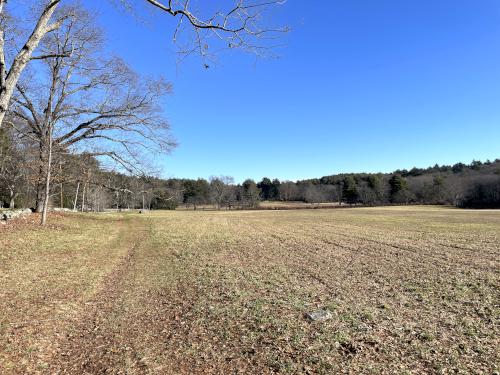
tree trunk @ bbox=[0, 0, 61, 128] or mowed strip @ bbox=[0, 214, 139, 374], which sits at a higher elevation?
tree trunk @ bbox=[0, 0, 61, 128]

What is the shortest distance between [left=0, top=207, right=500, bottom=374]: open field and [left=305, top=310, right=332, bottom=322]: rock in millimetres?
144

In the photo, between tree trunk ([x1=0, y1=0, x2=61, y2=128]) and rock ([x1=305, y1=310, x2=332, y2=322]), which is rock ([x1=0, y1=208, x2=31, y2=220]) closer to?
tree trunk ([x1=0, y1=0, x2=61, y2=128])

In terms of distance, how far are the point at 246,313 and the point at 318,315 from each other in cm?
128

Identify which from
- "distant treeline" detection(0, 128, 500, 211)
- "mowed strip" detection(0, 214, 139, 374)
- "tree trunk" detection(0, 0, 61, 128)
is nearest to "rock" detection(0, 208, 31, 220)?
"mowed strip" detection(0, 214, 139, 374)

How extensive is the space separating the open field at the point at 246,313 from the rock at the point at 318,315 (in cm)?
14

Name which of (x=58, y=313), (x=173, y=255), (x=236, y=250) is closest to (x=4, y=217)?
(x=173, y=255)

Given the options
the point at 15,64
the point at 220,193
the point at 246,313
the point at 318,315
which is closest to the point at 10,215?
the point at 246,313

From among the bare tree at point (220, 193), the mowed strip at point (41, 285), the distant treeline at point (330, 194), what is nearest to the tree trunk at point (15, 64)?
the mowed strip at point (41, 285)

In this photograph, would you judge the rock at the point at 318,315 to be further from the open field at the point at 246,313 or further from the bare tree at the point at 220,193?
the bare tree at the point at 220,193

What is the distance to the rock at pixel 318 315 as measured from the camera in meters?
6.14

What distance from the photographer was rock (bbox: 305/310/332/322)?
20.1 feet

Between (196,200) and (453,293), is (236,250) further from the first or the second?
(196,200)

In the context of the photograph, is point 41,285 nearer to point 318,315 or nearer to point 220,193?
point 318,315

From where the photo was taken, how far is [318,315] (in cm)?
632
